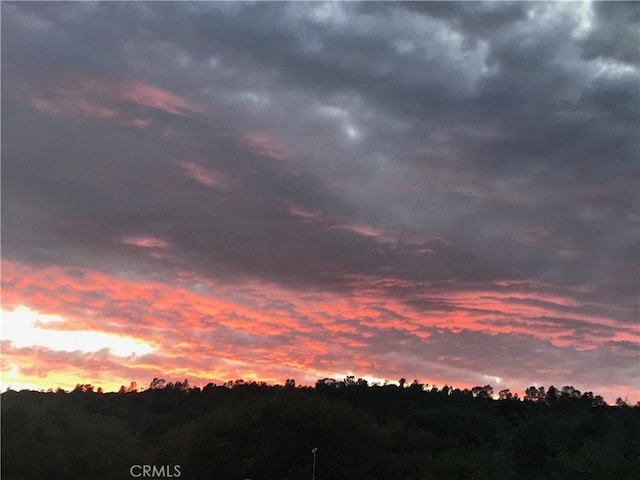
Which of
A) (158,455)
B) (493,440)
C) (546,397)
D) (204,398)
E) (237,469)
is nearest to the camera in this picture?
(237,469)

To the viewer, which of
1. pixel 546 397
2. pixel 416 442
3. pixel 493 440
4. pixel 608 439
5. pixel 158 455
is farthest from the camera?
pixel 546 397

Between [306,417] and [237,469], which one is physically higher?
[306,417]

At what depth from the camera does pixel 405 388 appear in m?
107

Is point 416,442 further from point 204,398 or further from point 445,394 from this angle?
point 445,394

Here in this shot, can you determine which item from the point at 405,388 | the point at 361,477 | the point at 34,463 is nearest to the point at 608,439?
the point at 361,477

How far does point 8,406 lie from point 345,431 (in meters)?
22.5

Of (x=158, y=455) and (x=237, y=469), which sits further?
(x=158, y=455)

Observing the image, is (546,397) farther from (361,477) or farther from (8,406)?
(8,406)

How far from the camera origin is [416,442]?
61406 mm

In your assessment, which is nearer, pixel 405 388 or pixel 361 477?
pixel 361 477

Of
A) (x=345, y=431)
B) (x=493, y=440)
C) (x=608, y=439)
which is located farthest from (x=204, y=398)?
(x=608, y=439)

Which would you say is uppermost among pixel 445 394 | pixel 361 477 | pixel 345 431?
pixel 445 394

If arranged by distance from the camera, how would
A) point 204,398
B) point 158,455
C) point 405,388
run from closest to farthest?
point 158,455 < point 204,398 < point 405,388

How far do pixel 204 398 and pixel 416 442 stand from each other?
37.1m
